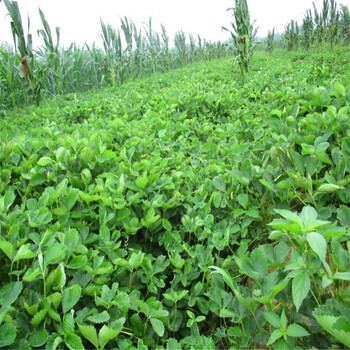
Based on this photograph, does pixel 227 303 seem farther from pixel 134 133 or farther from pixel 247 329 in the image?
pixel 134 133

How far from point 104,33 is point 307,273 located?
393 inches

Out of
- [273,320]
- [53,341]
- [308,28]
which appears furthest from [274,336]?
[308,28]

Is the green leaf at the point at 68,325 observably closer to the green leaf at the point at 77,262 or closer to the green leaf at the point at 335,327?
the green leaf at the point at 77,262

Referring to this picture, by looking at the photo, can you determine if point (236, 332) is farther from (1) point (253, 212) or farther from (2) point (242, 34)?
(2) point (242, 34)

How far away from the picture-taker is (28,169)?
156 centimetres

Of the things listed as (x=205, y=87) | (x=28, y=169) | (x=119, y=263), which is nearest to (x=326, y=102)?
(x=119, y=263)

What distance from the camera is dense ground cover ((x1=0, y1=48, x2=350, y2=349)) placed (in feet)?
2.50

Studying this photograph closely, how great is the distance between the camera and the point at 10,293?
2.69 feet

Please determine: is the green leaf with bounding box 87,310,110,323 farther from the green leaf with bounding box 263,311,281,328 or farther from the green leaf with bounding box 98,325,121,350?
the green leaf with bounding box 263,311,281,328

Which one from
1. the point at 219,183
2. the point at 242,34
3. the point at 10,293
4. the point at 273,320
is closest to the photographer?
the point at 273,320

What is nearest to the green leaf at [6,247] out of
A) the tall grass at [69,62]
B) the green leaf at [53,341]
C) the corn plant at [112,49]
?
the green leaf at [53,341]

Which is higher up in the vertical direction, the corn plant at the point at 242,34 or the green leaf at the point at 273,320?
the corn plant at the point at 242,34

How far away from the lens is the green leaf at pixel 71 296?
2.67 ft

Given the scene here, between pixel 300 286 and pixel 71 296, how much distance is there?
657mm
